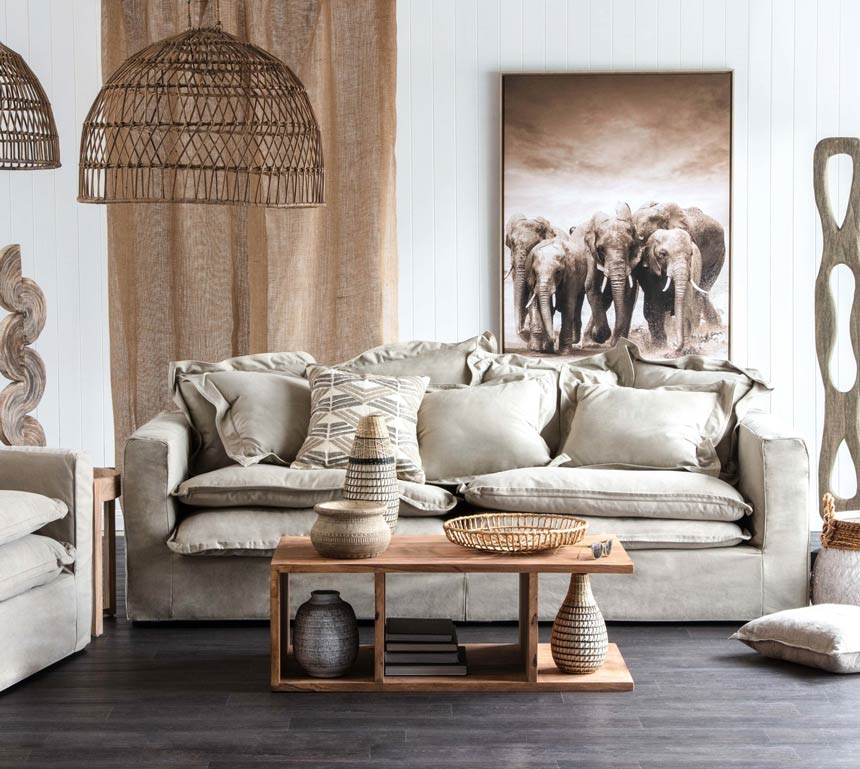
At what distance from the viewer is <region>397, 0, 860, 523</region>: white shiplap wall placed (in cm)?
514

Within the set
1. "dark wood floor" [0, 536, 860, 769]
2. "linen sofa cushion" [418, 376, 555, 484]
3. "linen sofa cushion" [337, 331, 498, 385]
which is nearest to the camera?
"dark wood floor" [0, 536, 860, 769]

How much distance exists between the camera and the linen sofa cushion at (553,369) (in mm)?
4203

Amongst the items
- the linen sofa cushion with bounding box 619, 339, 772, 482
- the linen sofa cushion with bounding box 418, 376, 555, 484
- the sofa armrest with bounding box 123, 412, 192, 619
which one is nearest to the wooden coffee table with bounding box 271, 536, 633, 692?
the sofa armrest with bounding box 123, 412, 192, 619

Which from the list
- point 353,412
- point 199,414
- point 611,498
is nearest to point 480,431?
point 353,412

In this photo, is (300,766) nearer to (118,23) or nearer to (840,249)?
(840,249)

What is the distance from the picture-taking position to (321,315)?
17.1 feet

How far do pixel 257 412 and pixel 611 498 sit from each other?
1.30 m

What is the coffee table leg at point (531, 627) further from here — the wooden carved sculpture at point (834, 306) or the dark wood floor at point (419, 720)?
the wooden carved sculpture at point (834, 306)

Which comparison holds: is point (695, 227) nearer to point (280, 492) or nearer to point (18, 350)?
point (280, 492)

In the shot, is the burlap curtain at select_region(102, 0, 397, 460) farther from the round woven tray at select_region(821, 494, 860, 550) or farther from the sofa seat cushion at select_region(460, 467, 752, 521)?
the round woven tray at select_region(821, 494, 860, 550)

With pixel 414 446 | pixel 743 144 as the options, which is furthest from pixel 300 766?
pixel 743 144

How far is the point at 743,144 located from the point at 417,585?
281 cm

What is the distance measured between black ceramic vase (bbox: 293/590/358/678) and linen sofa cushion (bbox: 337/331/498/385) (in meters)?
1.40

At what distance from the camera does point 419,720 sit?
110 inches
